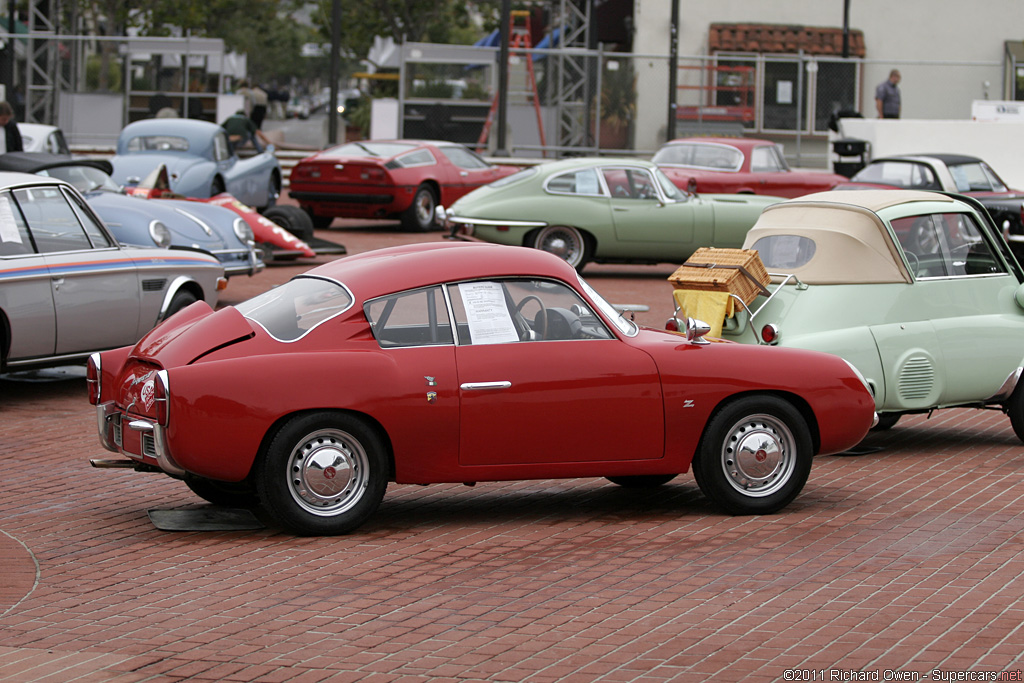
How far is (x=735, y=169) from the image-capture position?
69.9ft

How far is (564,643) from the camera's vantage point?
5102 millimetres

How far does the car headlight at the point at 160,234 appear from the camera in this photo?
42.8 feet

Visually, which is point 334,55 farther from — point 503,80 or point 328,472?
point 328,472

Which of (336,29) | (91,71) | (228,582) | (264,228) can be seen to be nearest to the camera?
(228,582)

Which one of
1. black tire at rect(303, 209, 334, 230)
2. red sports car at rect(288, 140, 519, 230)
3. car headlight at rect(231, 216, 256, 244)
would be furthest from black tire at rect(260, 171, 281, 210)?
car headlight at rect(231, 216, 256, 244)

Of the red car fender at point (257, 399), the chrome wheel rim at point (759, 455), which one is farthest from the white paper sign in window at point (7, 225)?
the chrome wheel rim at point (759, 455)

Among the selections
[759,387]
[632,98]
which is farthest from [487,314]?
[632,98]

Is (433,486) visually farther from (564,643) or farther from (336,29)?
(336,29)

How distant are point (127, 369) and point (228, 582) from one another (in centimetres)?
151

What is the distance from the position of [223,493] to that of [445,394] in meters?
1.51

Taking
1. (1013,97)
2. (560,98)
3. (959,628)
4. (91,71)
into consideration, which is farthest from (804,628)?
(91,71)

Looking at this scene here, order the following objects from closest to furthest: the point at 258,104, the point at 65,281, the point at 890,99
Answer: the point at 65,281 → the point at 890,99 → the point at 258,104

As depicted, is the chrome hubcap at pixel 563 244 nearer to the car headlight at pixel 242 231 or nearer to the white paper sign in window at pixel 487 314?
the car headlight at pixel 242 231

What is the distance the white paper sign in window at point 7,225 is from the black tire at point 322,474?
177 inches
